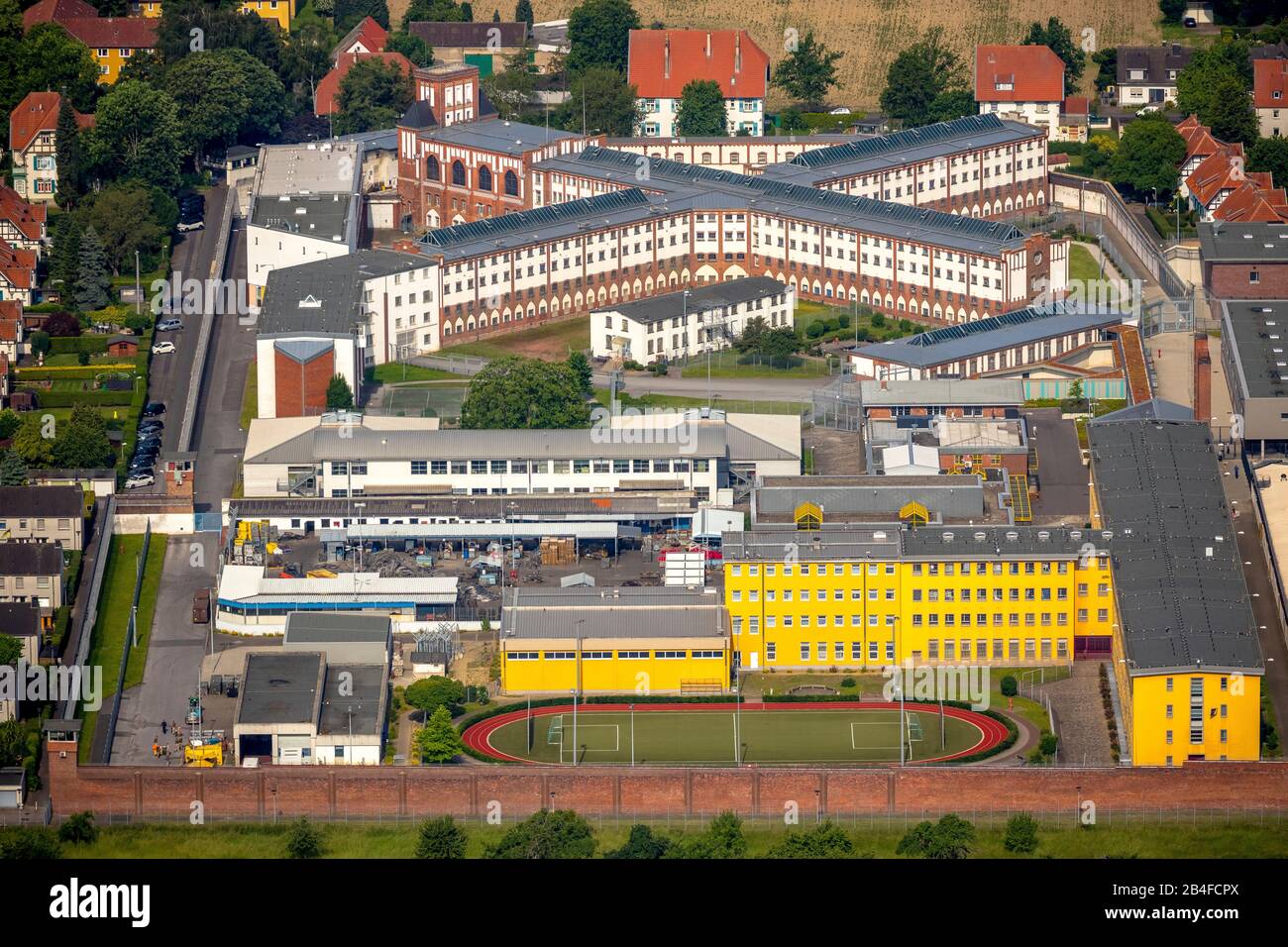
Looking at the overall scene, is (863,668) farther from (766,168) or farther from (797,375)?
(766,168)

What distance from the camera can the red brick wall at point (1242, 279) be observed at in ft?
501

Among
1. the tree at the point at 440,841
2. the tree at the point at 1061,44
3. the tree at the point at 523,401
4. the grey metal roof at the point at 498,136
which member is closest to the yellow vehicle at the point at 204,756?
the tree at the point at 440,841

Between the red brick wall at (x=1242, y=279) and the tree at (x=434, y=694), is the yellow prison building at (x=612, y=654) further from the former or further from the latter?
the red brick wall at (x=1242, y=279)

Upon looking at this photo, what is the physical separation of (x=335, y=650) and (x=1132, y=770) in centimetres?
2876

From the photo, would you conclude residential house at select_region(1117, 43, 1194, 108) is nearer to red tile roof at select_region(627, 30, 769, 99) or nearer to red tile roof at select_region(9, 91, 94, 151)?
red tile roof at select_region(627, 30, 769, 99)

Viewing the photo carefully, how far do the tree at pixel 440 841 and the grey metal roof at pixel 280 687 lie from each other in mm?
7088

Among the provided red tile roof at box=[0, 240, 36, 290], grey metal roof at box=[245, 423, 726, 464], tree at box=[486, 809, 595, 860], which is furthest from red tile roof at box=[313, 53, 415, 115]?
tree at box=[486, 809, 595, 860]

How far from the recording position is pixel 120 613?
11988 cm

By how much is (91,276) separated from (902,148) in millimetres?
46241

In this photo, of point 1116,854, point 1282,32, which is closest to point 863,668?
point 1116,854

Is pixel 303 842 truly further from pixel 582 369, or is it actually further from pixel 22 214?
pixel 22 214

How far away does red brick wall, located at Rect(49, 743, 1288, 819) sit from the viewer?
105 metres

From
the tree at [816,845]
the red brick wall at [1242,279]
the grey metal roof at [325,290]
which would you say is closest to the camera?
the tree at [816,845]

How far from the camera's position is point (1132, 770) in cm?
10488
